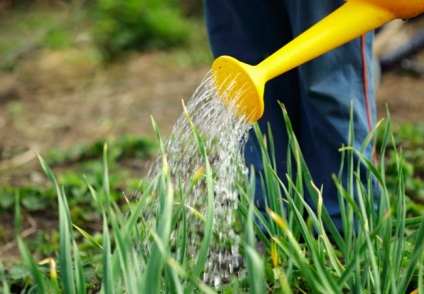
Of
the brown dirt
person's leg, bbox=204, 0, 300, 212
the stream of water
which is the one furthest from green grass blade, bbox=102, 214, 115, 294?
the brown dirt

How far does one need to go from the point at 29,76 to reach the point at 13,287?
2368 millimetres

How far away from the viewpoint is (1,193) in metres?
2.46

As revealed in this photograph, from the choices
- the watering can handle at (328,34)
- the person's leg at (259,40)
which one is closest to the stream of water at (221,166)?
the watering can handle at (328,34)

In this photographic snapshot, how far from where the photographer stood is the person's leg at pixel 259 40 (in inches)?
77.7

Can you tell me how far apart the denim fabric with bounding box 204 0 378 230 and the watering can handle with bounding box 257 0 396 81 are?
365 mm

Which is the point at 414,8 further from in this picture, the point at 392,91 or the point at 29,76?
the point at 29,76

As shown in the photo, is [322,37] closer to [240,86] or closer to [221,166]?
[240,86]

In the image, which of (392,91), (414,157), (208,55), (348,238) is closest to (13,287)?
(348,238)

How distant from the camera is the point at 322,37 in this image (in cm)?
141

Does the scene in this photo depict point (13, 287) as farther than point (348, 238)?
Yes

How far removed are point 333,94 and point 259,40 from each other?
261 millimetres

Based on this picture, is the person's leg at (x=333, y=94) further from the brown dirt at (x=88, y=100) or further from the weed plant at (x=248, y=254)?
the brown dirt at (x=88, y=100)

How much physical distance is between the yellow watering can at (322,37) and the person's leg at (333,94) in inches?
14.4

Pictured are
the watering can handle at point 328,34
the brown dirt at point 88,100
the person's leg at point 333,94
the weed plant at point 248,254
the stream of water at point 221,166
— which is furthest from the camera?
the brown dirt at point 88,100
